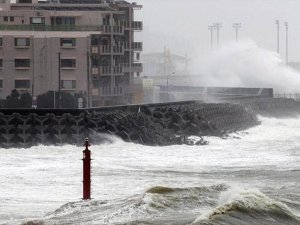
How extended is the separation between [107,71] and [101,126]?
1157 inches

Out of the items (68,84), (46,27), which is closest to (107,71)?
(68,84)

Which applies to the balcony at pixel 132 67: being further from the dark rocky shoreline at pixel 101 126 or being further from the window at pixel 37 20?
the dark rocky shoreline at pixel 101 126

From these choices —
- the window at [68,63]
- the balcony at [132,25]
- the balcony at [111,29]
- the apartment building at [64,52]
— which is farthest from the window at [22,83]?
the balcony at [132,25]

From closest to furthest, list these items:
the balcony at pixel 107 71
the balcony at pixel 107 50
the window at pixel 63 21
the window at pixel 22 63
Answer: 1. the window at pixel 22 63
2. the balcony at pixel 107 71
3. the balcony at pixel 107 50
4. the window at pixel 63 21

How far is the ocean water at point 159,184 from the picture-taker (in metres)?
10.4

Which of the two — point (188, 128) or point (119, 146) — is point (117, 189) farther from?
point (188, 128)

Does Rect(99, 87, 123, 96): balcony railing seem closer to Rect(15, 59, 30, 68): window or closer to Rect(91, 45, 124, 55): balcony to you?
Rect(91, 45, 124, 55): balcony

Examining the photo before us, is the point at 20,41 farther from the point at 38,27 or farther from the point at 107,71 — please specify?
the point at 107,71

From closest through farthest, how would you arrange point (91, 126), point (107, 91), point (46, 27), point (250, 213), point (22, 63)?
1. point (250, 213)
2. point (91, 126)
3. point (22, 63)
4. point (46, 27)
5. point (107, 91)

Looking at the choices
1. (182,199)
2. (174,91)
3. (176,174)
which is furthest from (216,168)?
(174,91)

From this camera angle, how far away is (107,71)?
5438cm

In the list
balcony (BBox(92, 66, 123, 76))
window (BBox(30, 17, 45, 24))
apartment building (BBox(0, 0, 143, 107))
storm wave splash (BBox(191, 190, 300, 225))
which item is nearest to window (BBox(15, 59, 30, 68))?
apartment building (BBox(0, 0, 143, 107))

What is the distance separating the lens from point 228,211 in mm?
10242

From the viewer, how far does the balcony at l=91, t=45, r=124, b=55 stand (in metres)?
53.8
